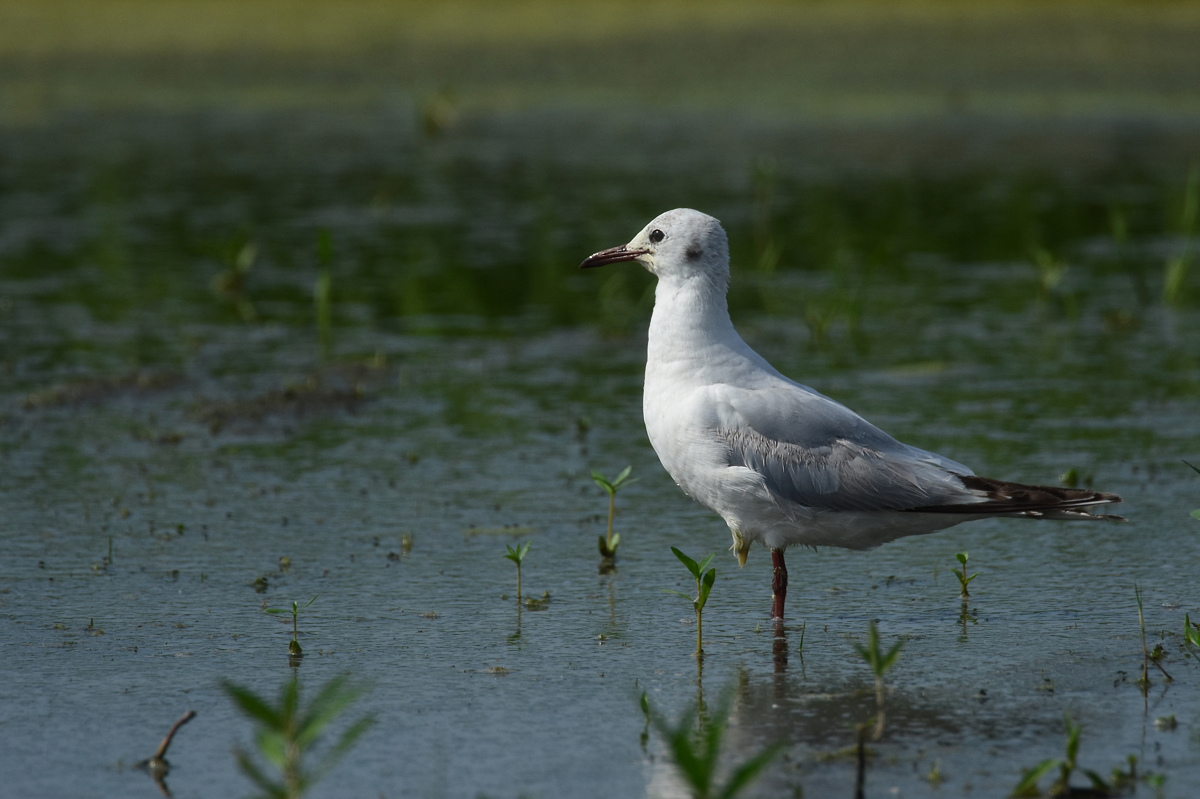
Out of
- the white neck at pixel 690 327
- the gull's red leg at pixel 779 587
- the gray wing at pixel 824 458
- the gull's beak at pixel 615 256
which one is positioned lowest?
the gull's red leg at pixel 779 587

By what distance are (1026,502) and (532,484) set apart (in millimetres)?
2742

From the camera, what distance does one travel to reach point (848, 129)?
67.4ft

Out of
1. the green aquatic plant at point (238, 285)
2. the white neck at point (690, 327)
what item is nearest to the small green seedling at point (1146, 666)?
the white neck at point (690, 327)

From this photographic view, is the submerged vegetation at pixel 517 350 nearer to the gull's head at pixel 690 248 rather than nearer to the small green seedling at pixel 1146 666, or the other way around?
the small green seedling at pixel 1146 666

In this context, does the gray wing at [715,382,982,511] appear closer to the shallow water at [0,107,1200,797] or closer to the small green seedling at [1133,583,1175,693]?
the shallow water at [0,107,1200,797]

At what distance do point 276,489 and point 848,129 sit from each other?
581 inches

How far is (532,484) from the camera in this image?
7.32m

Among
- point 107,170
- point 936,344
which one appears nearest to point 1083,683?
point 936,344

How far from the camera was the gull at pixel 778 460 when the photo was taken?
5379mm

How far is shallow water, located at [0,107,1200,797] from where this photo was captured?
4.60m

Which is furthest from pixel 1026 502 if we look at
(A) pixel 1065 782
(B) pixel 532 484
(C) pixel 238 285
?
(C) pixel 238 285

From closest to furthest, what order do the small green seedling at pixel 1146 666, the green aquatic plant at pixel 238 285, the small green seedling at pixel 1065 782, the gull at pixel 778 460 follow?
the small green seedling at pixel 1065 782 → the small green seedling at pixel 1146 666 → the gull at pixel 778 460 → the green aquatic plant at pixel 238 285

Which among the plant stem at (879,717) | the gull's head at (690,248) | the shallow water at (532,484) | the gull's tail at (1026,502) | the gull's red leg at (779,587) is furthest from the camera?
the gull's head at (690,248)

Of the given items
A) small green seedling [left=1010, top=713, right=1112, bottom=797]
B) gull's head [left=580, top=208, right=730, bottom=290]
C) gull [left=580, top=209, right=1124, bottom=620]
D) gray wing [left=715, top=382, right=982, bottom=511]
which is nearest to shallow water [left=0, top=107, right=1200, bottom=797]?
small green seedling [left=1010, top=713, right=1112, bottom=797]
